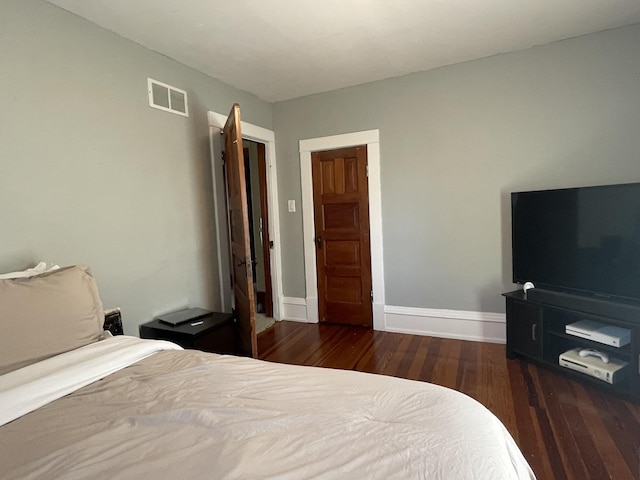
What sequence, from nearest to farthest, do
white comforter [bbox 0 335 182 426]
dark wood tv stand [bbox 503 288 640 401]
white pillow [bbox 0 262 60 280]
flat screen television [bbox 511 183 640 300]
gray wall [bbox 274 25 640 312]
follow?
white comforter [bbox 0 335 182 426], white pillow [bbox 0 262 60 280], dark wood tv stand [bbox 503 288 640 401], flat screen television [bbox 511 183 640 300], gray wall [bbox 274 25 640 312]

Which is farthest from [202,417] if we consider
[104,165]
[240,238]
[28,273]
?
[104,165]

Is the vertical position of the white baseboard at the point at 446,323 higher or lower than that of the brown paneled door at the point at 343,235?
lower

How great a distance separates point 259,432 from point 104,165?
6.61 ft

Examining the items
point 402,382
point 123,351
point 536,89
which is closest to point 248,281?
point 123,351

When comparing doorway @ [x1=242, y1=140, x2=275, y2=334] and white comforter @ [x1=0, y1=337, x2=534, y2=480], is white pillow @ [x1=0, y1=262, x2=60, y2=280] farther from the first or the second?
doorway @ [x1=242, y1=140, x2=275, y2=334]

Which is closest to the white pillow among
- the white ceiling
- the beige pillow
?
the beige pillow

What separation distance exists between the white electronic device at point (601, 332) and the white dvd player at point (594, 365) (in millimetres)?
137

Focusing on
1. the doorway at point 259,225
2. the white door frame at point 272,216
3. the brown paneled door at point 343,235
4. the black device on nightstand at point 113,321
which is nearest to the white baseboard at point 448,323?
the brown paneled door at point 343,235

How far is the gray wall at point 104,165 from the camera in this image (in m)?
1.80

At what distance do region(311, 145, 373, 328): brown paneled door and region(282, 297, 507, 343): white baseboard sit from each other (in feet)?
0.90

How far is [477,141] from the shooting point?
307 cm

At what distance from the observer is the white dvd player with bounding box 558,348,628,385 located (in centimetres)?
212

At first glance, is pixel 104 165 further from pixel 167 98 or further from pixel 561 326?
pixel 561 326

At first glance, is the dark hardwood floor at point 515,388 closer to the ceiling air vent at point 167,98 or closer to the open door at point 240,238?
the open door at point 240,238
